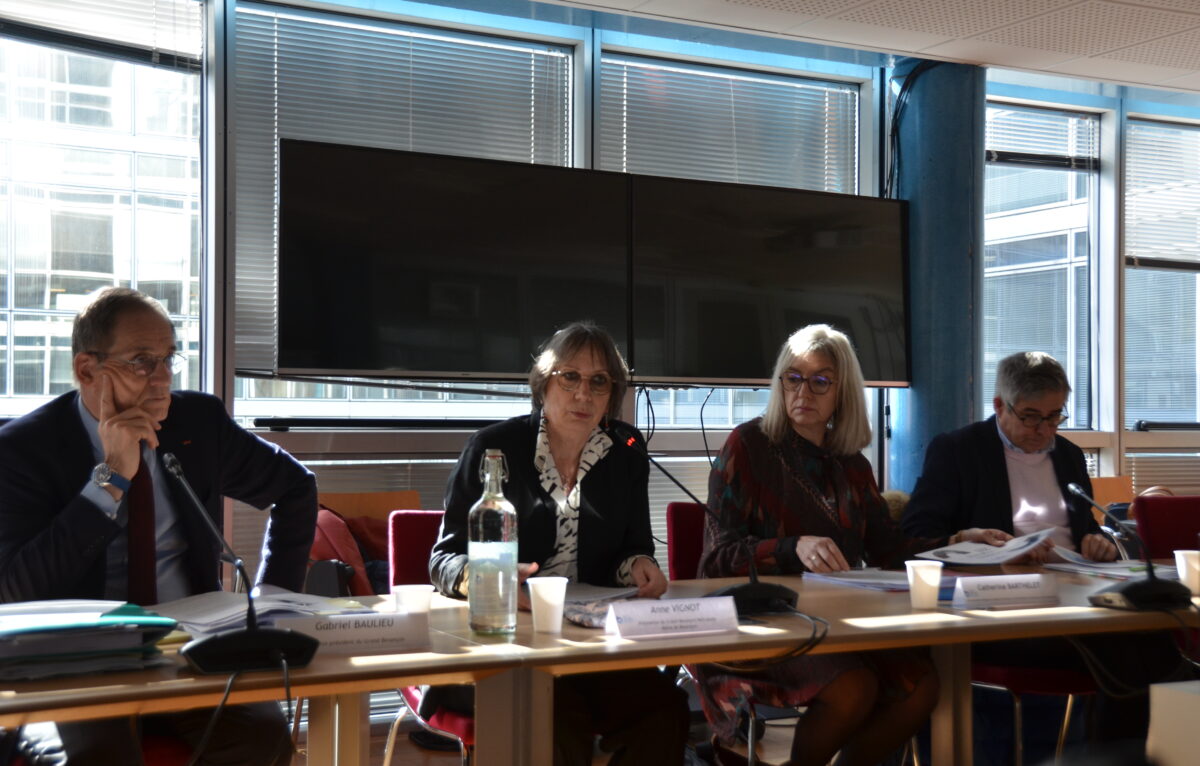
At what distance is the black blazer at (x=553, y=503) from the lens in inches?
90.9

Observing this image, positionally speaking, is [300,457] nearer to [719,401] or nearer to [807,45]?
[719,401]

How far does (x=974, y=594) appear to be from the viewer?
2105 millimetres

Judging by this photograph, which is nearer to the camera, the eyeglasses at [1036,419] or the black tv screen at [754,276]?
the eyeglasses at [1036,419]

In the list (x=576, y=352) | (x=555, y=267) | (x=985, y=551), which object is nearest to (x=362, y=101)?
(x=555, y=267)

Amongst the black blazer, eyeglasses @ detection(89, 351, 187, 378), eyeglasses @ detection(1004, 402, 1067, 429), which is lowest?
the black blazer

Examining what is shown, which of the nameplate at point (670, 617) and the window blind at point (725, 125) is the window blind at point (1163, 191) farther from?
the nameplate at point (670, 617)

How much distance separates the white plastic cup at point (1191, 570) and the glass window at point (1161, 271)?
3697 mm

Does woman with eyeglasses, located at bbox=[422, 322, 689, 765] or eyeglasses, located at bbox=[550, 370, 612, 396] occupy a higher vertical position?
eyeglasses, located at bbox=[550, 370, 612, 396]

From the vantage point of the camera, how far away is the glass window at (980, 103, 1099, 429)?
559 centimetres

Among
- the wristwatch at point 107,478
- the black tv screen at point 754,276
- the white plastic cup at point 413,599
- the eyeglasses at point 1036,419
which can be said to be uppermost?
the black tv screen at point 754,276

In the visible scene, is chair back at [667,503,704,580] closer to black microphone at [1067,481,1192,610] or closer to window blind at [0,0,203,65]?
black microphone at [1067,481,1192,610]

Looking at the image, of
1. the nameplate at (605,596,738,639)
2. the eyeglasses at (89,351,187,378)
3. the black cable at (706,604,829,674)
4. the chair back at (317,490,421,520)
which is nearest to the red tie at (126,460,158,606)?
the eyeglasses at (89,351,187,378)

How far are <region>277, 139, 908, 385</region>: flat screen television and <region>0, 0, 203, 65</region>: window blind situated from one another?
26.1 inches

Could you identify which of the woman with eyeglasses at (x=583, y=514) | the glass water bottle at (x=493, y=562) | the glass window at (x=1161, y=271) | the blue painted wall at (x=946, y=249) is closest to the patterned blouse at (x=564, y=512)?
the woman with eyeglasses at (x=583, y=514)
